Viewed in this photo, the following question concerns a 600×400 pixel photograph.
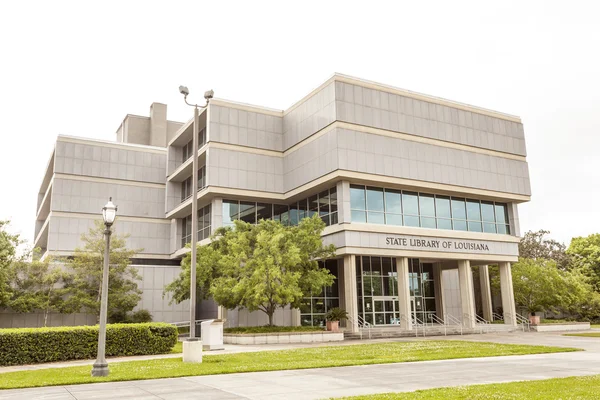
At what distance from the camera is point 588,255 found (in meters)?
62.0

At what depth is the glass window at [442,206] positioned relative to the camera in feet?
127

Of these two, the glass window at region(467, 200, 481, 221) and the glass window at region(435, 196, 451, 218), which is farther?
the glass window at region(467, 200, 481, 221)

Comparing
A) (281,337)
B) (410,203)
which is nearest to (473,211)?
(410,203)

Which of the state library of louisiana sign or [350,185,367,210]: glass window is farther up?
[350,185,367,210]: glass window

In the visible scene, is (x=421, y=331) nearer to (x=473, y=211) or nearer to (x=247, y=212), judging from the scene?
(x=473, y=211)

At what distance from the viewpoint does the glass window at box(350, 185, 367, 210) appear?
115 ft

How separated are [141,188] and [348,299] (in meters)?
25.5

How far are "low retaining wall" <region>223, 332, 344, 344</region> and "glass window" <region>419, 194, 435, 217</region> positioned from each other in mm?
12461

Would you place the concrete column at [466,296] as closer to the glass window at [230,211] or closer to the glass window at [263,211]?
the glass window at [263,211]

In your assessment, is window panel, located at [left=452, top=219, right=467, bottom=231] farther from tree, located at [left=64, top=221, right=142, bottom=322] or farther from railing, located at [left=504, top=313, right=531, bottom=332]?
tree, located at [left=64, top=221, right=142, bottom=322]

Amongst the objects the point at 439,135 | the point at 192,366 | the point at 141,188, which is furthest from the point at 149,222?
the point at 192,366

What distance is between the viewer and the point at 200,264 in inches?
1283

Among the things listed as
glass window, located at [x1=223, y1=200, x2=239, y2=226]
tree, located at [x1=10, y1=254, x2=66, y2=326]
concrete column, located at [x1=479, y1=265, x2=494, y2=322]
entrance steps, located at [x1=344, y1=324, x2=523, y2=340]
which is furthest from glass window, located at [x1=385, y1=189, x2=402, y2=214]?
tree, located at [x1=10, y1=254, x2=66, y2=326]

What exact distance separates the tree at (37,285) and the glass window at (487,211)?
1227 inches
